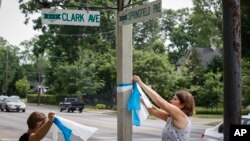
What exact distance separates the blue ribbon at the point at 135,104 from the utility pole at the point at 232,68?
1729 millimetres

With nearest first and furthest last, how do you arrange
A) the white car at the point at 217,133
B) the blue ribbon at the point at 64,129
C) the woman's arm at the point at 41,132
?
the woman's arm at the point at 41,132
the blue ribbon at the point at 64,129
the white car at the point at 217,133

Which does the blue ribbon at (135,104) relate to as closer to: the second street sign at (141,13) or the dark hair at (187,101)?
the second street sign at (141,13)

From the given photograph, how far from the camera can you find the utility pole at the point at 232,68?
4.03m

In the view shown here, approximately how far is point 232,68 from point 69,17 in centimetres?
344

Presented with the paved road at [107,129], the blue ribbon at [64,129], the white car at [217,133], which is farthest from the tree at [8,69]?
the blue ribbon at [64,129]

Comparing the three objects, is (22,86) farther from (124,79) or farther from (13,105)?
(124,79)

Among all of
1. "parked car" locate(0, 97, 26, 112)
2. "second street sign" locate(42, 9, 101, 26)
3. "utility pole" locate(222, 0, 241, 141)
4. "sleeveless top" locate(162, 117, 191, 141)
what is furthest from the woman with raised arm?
"parked car" locate(0, 97, 26, 112)

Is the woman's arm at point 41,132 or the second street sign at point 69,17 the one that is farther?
the second street sign at point 69,17

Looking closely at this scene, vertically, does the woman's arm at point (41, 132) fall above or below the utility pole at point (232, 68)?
below

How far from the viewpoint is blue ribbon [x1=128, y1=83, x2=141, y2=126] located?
565 cm

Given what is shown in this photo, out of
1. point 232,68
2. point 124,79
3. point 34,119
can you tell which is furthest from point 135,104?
point 232,68

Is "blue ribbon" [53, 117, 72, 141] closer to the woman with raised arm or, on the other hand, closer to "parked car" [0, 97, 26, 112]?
the woman with raised arm

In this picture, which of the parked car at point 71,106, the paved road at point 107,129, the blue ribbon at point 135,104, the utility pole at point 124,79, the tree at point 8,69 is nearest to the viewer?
the blue ribbon at point 135,104

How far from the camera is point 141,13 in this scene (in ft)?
19.0
